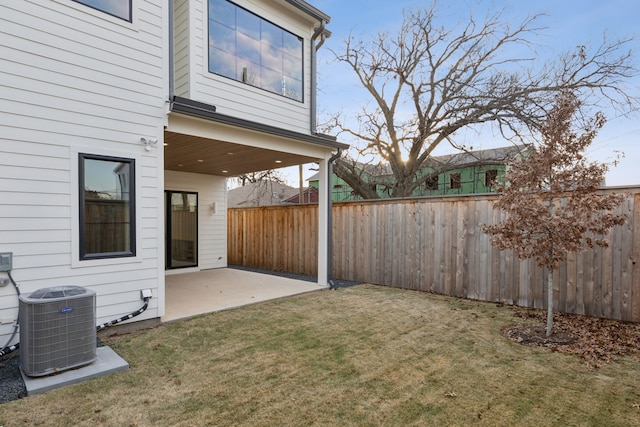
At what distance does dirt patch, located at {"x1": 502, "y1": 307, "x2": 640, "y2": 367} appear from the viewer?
3788mm

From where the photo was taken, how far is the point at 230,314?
5.18 m

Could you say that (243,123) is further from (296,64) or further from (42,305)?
(42,305)

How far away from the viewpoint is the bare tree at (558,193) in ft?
13.2

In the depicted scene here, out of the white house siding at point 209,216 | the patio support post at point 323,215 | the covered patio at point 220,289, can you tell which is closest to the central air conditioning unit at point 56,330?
the covered patio at point 220,289

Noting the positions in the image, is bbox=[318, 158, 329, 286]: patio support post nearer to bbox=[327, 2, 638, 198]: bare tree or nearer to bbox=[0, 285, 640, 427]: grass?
bbox=[0, 285, 640, 427]: grass

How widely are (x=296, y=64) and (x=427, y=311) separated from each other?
207 inches

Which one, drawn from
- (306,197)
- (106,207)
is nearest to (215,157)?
(106,207)

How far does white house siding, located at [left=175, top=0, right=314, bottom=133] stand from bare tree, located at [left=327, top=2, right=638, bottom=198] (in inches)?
274

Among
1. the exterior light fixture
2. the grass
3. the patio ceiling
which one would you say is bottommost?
the grass

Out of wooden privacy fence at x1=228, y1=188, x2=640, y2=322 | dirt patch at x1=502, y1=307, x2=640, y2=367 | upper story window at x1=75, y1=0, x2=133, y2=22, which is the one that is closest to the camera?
dirt patch at x1=502, y1=307, x2=640, y2=367

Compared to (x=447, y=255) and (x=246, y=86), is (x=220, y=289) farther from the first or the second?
(x=447, y=255)

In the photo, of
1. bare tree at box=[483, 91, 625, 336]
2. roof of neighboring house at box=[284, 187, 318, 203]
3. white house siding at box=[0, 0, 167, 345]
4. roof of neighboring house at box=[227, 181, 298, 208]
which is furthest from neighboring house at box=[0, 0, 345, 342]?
roof of neighboring house at box=[284, 187, 318, 203]

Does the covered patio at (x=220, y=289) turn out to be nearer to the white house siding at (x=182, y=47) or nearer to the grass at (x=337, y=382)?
the grass at (x=337, y=382)

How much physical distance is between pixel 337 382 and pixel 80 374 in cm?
231
